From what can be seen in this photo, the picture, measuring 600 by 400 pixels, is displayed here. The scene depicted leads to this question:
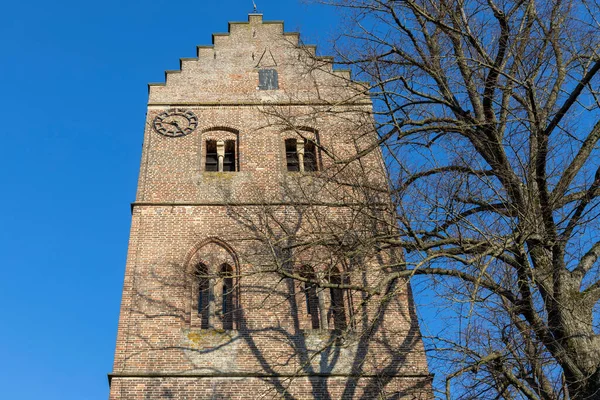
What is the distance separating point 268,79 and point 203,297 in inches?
249

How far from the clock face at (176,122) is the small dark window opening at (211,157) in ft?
1.68

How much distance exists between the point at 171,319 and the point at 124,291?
102 centimetres

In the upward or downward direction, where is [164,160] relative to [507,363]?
upward

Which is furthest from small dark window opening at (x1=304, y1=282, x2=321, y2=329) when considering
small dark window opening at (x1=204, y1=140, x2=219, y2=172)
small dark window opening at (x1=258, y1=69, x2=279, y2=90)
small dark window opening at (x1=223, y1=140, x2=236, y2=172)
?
small dark window opening at (x1=258, y1=69, x2=279, y2=90)

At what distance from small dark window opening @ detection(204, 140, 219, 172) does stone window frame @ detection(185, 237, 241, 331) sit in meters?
2.36

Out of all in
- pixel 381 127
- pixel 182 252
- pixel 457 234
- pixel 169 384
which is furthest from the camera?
pixel 182 252

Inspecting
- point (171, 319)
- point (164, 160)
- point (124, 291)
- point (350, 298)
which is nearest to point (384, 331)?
point (350, 298)

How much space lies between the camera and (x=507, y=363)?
24.9ft

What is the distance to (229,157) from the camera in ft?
53.9

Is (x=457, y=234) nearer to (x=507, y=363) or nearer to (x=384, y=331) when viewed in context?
(x=507, y=363)

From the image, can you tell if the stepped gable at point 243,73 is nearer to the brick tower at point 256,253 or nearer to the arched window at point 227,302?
the brick tower at point 256,253

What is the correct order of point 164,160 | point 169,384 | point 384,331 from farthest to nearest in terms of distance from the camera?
point 164,160 → point 384,331 → point 169,384

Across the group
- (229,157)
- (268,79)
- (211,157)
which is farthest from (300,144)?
(268,79)

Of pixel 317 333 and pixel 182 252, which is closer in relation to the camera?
pixel 317 333
